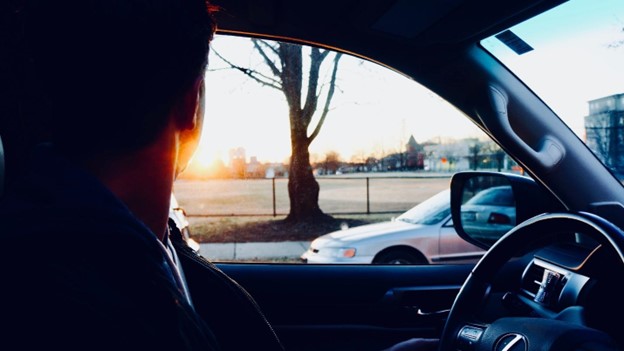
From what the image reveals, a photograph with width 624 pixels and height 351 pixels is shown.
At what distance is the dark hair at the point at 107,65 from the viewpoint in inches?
36.0

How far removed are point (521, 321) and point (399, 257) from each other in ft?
10.4

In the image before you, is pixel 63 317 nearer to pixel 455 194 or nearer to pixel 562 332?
pixel 562 332

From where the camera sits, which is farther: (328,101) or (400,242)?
(400,242)

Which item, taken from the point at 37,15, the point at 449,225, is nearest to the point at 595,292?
the point at 37,15

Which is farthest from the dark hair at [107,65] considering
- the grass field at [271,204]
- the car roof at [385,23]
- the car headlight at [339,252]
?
the car headlight at [339,252]

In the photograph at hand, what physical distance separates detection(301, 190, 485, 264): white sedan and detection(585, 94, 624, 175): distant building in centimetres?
204

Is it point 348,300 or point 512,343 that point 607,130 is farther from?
point 348,300

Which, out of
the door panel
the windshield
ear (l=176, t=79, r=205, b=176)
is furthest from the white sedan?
ear (l=176, t=79, r=205, b=176)

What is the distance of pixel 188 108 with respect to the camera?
104cm

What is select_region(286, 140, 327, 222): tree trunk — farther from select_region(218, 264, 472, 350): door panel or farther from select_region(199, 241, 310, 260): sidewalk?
select_region(218, 264, 472, 350): door panel

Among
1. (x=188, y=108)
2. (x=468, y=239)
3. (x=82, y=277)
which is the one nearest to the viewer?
(x=82, y=277)

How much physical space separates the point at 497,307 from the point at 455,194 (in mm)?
901

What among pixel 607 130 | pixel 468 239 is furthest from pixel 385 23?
pixel 468 239

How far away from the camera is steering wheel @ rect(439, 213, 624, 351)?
1315 millimetres
